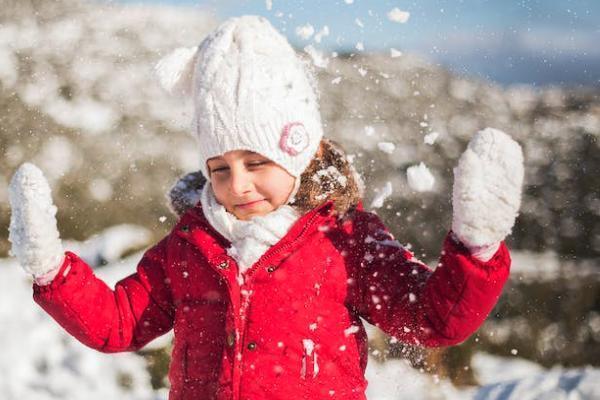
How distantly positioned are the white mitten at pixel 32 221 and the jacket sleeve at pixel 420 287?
2.43 ft

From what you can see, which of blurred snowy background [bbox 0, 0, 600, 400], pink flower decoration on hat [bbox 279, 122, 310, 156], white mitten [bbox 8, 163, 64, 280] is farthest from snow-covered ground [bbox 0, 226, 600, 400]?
white mitten [bbox 8, 163, 64, 280]

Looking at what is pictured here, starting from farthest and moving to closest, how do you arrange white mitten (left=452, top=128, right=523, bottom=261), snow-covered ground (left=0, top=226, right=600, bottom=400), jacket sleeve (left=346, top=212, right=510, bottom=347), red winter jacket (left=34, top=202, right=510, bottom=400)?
snow-covered ground (left=0, top=226, right=600, bottom=400), red winter jacket (left=34, top=202, right=510, bottom=400), jacket sleeve (left=346, top=212, right=510, bottom=347), white mitten (left=452, top=128, right=523, bottom=261)

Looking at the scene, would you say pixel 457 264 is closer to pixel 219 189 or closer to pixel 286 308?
pixel 286 308

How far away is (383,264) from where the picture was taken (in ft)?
5.57

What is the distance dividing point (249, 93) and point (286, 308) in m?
0.55

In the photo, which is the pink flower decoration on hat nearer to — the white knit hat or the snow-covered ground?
the white knit hat

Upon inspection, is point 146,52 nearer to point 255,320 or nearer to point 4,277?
point 4,277

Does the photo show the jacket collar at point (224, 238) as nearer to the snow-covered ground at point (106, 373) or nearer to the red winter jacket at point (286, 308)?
the red winter jacket at point (286, 308)

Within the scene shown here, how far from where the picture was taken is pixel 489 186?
1337 mm

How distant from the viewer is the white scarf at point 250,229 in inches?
66.0

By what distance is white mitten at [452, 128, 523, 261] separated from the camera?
52.5 inches

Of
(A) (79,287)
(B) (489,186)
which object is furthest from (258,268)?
(B) (489,186)

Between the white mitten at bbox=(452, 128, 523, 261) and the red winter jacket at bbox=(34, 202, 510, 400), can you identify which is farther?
the red winter jacket at bbox=(34, 202, 510, 400)

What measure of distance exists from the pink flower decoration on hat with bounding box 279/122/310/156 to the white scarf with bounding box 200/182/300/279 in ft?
0.49
